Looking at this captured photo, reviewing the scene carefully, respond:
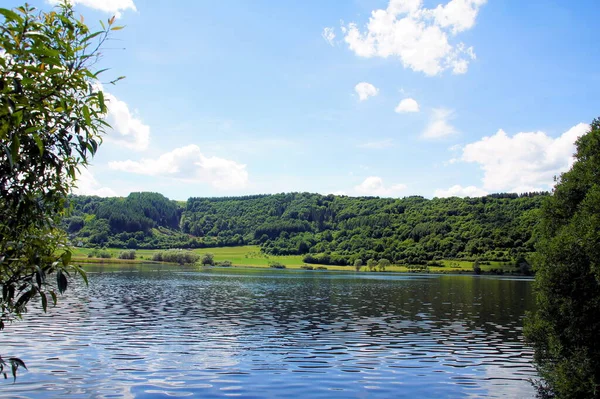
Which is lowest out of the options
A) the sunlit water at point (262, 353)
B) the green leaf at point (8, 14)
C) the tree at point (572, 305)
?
the sunlit water at point (262, 353)

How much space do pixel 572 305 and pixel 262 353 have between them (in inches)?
719

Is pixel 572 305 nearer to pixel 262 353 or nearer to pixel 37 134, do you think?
pixel 262 353

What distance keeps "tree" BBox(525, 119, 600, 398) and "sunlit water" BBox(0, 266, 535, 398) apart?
341 cm

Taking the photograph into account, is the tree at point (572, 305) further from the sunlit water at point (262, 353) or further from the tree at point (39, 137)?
the tree at point (39, 137)

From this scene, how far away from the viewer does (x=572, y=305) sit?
19.9 meters

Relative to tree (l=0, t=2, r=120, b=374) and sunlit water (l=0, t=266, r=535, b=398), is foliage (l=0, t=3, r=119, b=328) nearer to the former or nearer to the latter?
tree (l=0, t=2, r=120, b=374)

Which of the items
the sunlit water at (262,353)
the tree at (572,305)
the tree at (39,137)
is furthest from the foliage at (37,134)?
the tree at (572,305)

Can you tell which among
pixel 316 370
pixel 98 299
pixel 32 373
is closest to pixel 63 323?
pixel 32 373

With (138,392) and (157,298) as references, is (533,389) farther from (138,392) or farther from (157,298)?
(157,298)

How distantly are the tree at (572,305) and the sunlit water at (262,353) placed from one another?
341cm

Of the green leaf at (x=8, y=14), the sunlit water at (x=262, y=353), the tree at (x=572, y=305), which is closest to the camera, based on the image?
the green leaf at (x=8, y=14)

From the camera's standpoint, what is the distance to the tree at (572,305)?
18109 mm

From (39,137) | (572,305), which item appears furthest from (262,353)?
(39,137)

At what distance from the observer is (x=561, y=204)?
24641 millimetres
